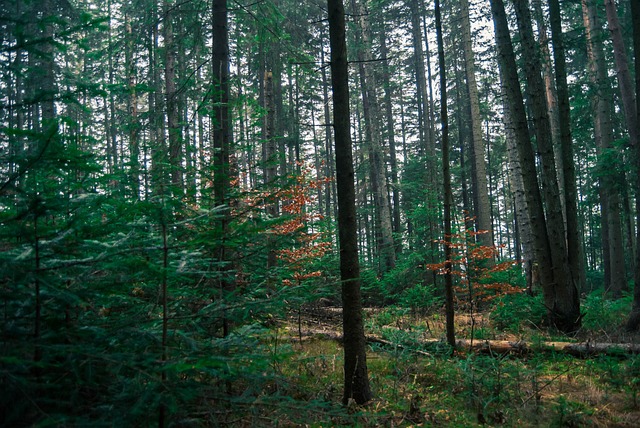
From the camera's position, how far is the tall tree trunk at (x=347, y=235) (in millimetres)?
5270

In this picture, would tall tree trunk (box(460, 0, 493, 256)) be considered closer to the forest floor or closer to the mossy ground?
the forest floor

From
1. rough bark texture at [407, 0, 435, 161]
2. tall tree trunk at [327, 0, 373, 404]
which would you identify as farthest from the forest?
rough bark texture at [407, 0, 435, 161]

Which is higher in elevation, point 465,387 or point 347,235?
point 347,235

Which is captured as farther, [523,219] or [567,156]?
[523,219]

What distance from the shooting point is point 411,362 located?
23.1 ft

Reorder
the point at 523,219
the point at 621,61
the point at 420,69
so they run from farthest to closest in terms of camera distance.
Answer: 1. the point at 420,69
2. the point at 523,219
3. the point at 621,61

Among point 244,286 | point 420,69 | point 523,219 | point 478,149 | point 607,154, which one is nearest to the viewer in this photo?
point 244,286

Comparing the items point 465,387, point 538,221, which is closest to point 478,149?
point 538,221

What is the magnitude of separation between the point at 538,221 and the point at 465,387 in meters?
5.06

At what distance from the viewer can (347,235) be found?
5.39 meters

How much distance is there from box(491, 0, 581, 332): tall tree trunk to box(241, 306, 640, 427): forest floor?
0.73m

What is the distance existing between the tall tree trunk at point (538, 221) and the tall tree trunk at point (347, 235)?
570 cm

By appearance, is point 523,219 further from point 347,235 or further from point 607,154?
point 347,235

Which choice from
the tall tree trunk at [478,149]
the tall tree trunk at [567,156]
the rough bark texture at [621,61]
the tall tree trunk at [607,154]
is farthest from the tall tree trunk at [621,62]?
the tall tree trunk at [478,149]
